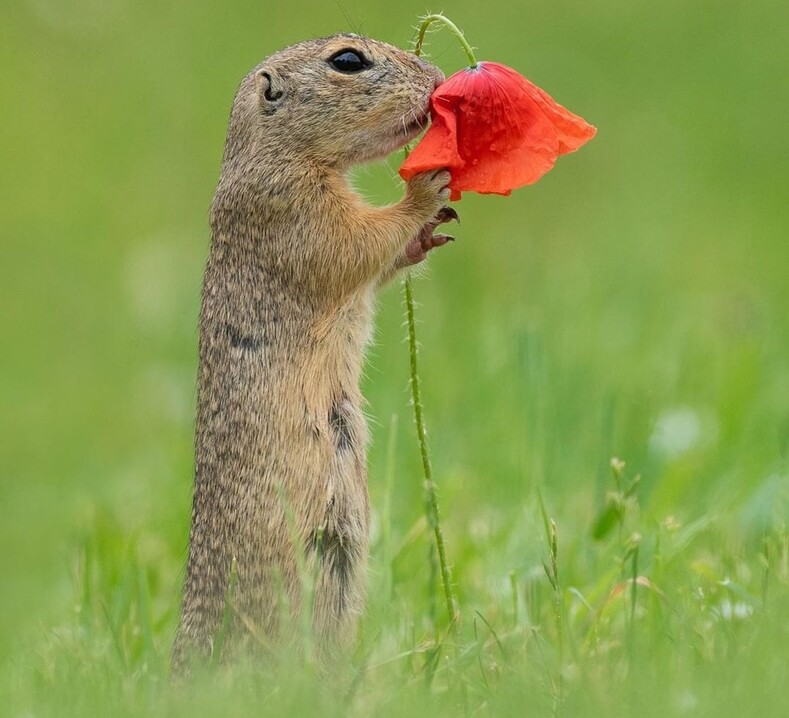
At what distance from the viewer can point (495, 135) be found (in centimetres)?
452

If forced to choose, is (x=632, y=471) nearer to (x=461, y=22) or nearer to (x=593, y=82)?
(x=593, y=82)

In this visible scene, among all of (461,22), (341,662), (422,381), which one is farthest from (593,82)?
(341,662)

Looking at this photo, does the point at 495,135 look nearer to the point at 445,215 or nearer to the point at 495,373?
the point at 445,215

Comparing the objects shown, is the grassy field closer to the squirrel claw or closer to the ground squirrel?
the ground squirrel

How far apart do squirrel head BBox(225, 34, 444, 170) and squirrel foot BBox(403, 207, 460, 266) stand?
32cm

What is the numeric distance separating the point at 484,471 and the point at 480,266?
418cm

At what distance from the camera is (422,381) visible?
777 centimetres

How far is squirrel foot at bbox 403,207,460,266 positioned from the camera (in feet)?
15.8

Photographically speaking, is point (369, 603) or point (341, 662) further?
point (369, 603)

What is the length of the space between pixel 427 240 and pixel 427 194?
14cm

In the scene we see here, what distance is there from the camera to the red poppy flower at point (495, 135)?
4496mm

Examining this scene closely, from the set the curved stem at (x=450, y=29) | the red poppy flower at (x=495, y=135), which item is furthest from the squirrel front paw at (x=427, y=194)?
the curved stem at (x=450, y=29)

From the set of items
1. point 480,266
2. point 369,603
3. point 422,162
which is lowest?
point 480,266

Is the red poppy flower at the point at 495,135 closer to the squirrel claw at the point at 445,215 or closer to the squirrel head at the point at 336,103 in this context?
the squirrel claw at the point at 445,215
